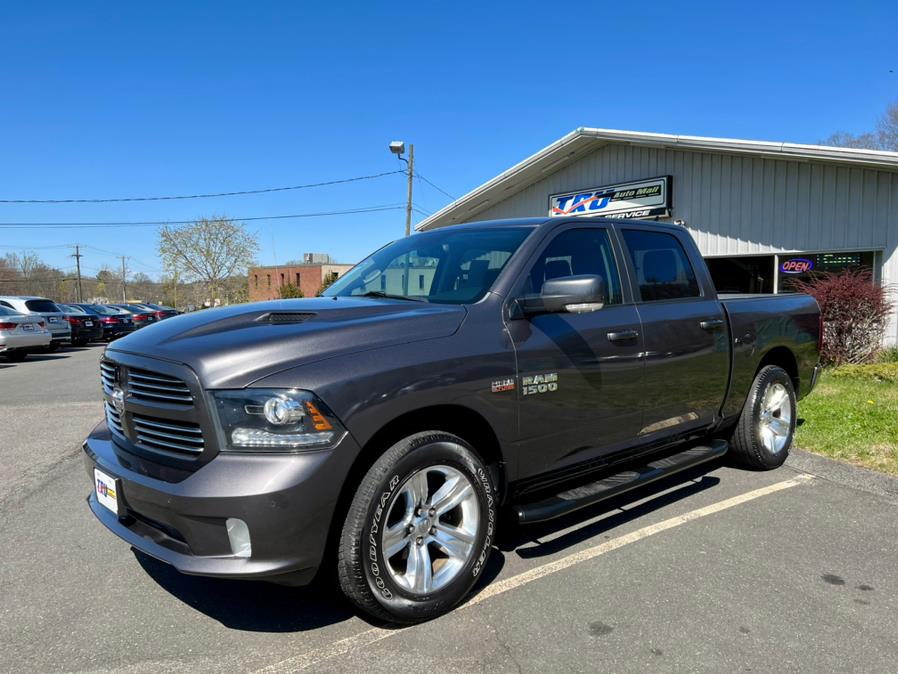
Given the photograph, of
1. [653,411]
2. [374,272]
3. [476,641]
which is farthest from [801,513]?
[374,272]

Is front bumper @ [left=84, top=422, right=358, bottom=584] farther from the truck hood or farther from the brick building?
the brick building

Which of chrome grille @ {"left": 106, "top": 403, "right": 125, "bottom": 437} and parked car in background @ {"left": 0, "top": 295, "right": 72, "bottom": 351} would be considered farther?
parked car in background @ {"left": 0, "top": 295, "right": 72, "bottom": 351}

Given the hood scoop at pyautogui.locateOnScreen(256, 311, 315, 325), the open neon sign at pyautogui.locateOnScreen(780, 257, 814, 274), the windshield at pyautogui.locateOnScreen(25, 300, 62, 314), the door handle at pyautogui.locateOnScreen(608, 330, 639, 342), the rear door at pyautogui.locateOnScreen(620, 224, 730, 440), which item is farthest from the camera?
the windshield at pyautogui.locateOnScreen(25, 300, 62, 314)

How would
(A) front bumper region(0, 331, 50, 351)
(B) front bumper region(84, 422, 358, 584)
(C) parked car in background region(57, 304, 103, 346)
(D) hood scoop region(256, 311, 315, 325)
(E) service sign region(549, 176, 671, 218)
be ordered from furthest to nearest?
(C) parked car in background region(57, 304, 103, 346) → (A) front bumper region(0, 331, 50, 351) → (E) service sign region(549, 176, 671, 218) → (D) hood scoop region(256, 311, 315, 325) → (B) front bumper region(84, 422, 358, 584)

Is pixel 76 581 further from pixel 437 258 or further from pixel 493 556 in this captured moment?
pixel 437 258

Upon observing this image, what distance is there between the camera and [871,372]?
369 inches

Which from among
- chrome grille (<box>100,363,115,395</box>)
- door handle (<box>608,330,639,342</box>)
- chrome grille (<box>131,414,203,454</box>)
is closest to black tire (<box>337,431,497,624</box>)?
chrome grille (<box>131,414,203,454</box>)

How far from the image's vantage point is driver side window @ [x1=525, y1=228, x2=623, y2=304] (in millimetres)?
3662

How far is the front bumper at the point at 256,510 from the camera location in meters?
2.49

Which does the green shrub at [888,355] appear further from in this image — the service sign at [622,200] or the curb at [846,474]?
the curb at [846,474]

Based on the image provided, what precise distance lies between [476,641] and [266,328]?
1688mm

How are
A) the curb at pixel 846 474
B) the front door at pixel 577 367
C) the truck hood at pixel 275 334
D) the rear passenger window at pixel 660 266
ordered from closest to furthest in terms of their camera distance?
the truck hood at pixel 275 334, the front door at pixel 577 367, the rear passenger window at pixel 660 266, the curb at pixel 846 474

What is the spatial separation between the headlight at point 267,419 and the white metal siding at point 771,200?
11.5 m

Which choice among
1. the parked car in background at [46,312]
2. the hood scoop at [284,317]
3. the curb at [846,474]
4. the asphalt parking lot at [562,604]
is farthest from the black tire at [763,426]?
the parked car in background at [46,312]
